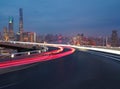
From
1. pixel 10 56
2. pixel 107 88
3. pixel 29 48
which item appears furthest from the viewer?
pixel 29 48

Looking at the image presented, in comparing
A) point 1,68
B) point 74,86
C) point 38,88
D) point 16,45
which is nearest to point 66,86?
point 74,86

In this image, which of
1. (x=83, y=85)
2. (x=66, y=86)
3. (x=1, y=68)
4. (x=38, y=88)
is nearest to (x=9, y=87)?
(x=38, y=88)

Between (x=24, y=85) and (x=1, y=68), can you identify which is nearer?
(x=24, y=85)

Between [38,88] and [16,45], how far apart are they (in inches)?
3392

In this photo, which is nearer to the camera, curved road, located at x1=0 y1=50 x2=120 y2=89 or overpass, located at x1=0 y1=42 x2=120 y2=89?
curved road, located at x1=0 y1=50 x2=120 y2=89

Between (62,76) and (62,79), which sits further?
(62,76)

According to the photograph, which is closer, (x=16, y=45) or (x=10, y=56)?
(x=10, y=56)

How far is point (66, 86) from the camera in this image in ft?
36.9

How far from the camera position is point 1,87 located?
1123 cm

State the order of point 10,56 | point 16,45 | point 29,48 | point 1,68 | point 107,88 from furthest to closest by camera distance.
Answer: point 16,45 < point 29,48 < point 10,56 < point 1,68 < point 107,88

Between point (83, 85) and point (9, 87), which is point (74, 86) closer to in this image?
point (83, 85)

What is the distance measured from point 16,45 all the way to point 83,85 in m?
85.8

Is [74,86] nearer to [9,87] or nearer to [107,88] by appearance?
[107,88]

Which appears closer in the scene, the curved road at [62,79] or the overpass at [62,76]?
the curved road at [62,79]
